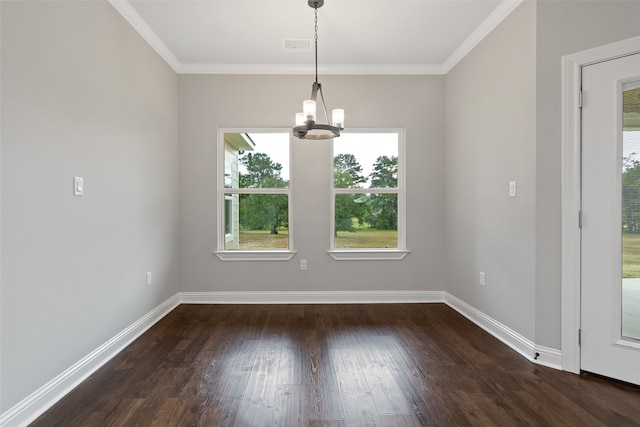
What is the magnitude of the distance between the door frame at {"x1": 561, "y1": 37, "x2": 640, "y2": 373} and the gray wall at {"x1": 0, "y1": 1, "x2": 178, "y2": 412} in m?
3.33

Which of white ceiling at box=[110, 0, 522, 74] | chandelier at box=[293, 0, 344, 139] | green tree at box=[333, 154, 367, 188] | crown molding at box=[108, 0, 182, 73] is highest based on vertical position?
white ceiling at box=[110, 0, 522, 74]

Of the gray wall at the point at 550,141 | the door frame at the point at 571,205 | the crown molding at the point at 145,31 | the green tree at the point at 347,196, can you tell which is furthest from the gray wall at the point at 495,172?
the crown molding at the point at 145,31

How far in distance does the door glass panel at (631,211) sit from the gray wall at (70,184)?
3.57 m

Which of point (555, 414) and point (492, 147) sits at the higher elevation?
point (492, 147)

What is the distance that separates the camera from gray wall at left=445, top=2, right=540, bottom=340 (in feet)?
8.62

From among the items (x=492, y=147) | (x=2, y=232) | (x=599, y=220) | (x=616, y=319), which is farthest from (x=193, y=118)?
(x=616, y=319)

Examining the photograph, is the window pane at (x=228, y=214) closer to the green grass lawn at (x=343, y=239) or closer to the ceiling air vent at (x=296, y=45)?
the green grass lawn at (x=343, y=239)

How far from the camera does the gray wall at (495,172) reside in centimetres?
263

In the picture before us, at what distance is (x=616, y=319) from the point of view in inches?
87.8

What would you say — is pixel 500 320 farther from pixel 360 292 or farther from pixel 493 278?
pixel 360 292

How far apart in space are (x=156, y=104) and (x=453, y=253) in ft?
11.8

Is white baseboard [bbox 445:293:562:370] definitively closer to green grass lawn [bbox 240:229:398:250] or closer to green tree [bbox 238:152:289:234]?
green grass lawn [bbox 240:229:398:250]

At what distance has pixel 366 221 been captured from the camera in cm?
418

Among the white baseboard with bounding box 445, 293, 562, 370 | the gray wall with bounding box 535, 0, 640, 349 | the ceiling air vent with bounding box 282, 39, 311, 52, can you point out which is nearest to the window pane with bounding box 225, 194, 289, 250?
the ceiling air vent with bounding box 282, 39, 311, 52
